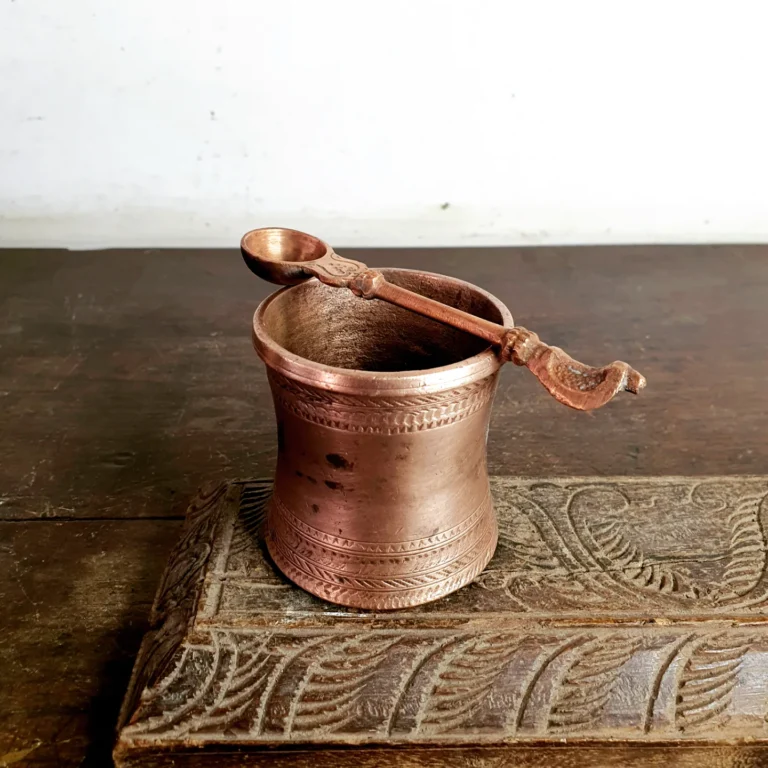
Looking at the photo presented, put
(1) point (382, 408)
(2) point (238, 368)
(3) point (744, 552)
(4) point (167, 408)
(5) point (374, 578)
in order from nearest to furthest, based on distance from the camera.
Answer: (1) point (382, 408) < (5) point (374, 578) < (3) point (744, 552) < (4) point (167, 408) < (2) point (238, 368)

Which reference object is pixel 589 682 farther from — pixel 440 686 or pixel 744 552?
pixel 744 552

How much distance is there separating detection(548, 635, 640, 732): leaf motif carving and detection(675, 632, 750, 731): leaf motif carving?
0.20ft

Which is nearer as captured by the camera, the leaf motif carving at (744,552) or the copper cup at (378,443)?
the copper cup at (378,443)

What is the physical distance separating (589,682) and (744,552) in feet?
0.94

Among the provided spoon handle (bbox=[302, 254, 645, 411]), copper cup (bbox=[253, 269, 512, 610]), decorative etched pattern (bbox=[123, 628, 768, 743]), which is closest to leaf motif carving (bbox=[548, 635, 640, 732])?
decorative etched pattern (bbox=[123, 628, 768, 743])

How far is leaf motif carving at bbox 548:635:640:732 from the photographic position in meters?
0.78

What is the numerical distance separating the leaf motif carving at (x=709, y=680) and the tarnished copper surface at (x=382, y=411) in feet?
0.78

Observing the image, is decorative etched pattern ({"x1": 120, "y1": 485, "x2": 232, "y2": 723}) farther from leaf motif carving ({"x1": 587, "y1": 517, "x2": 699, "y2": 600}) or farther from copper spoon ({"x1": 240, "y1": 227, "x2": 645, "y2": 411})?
leaf motif carving ({"x1": 587, "y1": 517, "x2": 699, "y2": 600})

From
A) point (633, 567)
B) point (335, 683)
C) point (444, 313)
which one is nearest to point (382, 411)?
point (444, 313)

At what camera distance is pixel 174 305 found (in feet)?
5.64

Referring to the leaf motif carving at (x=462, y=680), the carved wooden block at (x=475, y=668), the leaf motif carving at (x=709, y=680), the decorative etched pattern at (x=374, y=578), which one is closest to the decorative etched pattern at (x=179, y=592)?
the carved wooden block at (x=475, y=668)

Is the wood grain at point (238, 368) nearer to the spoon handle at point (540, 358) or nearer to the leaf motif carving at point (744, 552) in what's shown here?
the leaf motif carving at point (744, 552)

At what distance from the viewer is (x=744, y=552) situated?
3.11ft

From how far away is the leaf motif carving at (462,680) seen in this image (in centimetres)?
77
